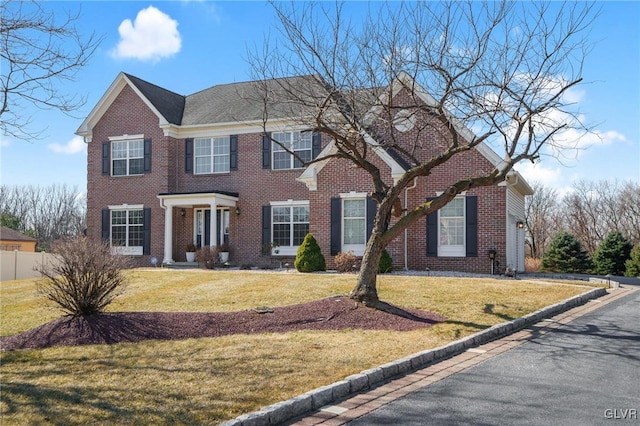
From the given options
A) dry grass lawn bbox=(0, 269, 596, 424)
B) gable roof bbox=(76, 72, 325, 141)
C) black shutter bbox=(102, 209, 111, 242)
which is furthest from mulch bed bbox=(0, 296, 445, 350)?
black shutter bbox=(102, 209, 111, 242)

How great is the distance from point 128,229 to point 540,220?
3393 centimetres

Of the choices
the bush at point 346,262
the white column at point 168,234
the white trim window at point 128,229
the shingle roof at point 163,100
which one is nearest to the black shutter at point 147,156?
the shingle roof at point 163,100

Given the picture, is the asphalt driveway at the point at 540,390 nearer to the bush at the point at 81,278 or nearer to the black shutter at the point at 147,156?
the bush at the point at 81,278

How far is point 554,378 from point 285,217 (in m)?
17.2

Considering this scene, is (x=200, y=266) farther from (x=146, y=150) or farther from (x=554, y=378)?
(x=554, y=378)

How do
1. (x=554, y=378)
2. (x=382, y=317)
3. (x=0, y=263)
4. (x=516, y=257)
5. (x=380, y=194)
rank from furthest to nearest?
1. (x=0, y=263)
2. (x=516, y=257)
3. (x=380, y=194)
4. (x=382, y=317)
5. (x=554, y=378)

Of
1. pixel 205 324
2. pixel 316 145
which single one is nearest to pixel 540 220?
pixel 316 145

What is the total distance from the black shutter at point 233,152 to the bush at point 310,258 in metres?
6.33

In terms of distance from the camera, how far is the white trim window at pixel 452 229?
19531 mm

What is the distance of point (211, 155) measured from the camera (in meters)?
25.0

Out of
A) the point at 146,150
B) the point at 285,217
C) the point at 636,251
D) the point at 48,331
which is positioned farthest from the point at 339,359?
the point at 636,251

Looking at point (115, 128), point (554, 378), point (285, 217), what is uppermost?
point (115, 128)

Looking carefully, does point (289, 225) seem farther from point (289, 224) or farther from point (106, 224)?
point (106, 224)

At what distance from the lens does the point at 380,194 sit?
1228 centimetres
